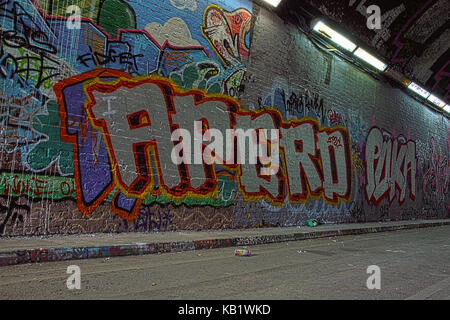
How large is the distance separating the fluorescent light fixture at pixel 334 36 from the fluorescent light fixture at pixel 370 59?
0.51 metres

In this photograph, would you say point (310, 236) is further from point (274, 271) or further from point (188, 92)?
point (274, 271)

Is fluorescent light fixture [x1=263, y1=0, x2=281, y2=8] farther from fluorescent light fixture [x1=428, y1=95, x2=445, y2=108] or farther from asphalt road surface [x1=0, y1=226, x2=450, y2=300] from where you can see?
fluorescent light fixture [x1=428, y1=95, x2=445, y2=108]

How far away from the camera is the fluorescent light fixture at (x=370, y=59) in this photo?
15.3 m

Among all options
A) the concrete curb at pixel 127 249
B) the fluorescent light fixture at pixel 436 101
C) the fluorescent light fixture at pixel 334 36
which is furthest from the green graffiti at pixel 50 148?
the fluorescent light fixture at pixel 436 101

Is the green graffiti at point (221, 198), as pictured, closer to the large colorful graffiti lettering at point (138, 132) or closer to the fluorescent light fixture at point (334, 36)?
the large colorful graffiti lettering at point (138, 132)

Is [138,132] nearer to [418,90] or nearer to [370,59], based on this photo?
[370,59]

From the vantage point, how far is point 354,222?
15.6m

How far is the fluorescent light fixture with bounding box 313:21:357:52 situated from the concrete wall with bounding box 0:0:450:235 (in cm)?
59

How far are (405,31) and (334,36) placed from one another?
13.0 ft

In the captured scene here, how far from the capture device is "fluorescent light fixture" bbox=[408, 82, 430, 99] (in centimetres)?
1920

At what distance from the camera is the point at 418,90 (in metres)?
19.7

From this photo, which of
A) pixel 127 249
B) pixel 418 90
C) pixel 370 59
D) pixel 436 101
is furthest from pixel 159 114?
pixel 436 101

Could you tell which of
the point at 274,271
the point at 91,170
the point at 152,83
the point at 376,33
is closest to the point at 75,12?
the point at 152,83
